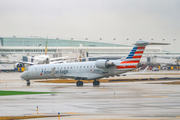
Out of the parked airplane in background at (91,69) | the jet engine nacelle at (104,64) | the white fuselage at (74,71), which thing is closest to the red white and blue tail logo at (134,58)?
the parked airplane in background at (91,69)

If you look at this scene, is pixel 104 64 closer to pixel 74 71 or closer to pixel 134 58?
pixel 134 58

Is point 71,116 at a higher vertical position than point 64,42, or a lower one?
lower

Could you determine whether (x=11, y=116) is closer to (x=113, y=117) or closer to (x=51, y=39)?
(x=113, y=117)

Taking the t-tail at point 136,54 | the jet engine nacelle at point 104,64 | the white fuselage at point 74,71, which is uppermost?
the t-tail at point 136,54

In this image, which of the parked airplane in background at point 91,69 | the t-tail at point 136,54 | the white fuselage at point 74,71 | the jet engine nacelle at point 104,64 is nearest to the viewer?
the t-tail at point 136,54

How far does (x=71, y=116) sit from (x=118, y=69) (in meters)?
22.9

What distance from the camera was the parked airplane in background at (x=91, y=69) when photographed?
37.8 m

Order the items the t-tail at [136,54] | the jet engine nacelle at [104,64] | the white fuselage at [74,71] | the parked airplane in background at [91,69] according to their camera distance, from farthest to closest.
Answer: the white fuselage at [74,71] → the jet engine nacelle at [104,64] → the parked airplane in background at [91,69] → the t-tail at [136,54]

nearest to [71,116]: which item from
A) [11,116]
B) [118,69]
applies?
[11,116]

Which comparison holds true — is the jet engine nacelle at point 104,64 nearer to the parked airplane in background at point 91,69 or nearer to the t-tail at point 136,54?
the parked airplane in background at point 91,69

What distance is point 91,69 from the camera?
133 ft

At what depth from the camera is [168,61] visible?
11794cm

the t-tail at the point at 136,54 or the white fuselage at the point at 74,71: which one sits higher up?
the t-tail at the point at 136,54

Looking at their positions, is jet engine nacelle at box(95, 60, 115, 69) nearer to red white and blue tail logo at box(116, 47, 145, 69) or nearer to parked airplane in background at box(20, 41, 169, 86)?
parked airplane in background at box(20, 41, 169, 86)
